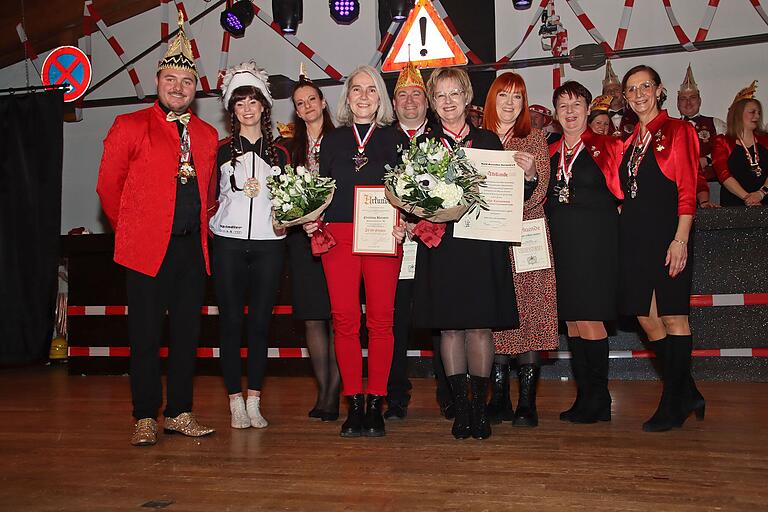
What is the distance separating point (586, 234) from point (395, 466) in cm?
152

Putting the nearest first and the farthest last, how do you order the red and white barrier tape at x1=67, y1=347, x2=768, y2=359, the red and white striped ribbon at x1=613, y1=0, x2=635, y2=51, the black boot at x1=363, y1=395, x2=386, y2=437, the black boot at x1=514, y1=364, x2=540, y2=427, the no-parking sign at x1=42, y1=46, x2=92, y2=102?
1. the black boot at x1=363, y1=395, x2=386, y2=437
2. the black boot at x1=514, y1=364, x2=540, y2=427
3. the red and white barrier tape at x1=67, y1=347, x2=768, y2=359
4. the red and white striped ribbon at x1=613, y1=0, x2=635, y2=51
5. the no-parking sign at x1=42, y1=46, x2=92, y2=102

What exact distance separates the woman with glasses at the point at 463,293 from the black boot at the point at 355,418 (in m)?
0.42

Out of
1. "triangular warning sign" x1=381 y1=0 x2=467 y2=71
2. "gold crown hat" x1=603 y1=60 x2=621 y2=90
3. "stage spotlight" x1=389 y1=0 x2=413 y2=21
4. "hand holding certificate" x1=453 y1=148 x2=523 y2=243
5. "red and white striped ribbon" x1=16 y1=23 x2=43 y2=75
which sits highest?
"stage spotlight" x1=389 y1=0 x2=413 y2=21

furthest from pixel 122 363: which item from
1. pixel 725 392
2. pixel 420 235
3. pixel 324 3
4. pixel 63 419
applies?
pixel 324 3

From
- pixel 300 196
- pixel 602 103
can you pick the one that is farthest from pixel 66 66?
pixel 300 196

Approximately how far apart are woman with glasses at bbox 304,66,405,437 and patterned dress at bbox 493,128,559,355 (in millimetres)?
607

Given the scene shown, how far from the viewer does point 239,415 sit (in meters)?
3.83

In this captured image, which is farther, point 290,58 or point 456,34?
point 290,58

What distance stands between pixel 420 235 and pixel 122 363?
3970mm

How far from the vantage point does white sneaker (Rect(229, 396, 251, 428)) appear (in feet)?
12.5

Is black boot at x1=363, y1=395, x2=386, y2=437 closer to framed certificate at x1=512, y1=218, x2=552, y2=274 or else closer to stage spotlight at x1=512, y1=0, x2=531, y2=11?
framed certificate at x1=512, y1=218, x2=552, y2=274

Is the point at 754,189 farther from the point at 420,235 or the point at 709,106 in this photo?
the point at 420,235

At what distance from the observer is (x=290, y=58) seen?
9.45 m

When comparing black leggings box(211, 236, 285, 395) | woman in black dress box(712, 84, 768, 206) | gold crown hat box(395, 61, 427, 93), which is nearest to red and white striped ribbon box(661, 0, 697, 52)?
→ woman in black dress box(712, 84, 768, 206)
